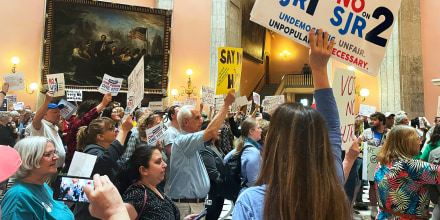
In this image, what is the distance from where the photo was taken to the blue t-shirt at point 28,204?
197cm

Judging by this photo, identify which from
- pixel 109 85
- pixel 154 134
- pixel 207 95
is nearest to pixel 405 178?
pixel 154 134

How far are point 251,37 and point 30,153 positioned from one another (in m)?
18.1

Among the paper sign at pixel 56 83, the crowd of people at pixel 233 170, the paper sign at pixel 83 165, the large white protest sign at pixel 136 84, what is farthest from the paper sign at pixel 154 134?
the paper sign at pixel 56 83

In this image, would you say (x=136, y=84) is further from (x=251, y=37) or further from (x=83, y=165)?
(x=251, y=37)

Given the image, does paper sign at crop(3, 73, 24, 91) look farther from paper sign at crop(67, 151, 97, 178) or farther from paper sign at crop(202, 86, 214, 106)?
Answer: paper sign at crop(67, 151, 97, 178)

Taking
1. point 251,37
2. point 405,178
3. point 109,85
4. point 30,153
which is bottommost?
Answer: point 405,178

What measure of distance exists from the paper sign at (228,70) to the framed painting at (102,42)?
29.5 ft

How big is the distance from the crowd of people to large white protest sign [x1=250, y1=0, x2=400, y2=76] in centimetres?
13

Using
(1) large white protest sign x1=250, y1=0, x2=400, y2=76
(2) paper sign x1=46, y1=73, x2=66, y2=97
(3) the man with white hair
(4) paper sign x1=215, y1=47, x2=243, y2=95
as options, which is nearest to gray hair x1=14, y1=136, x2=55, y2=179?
(3) the man with white hair

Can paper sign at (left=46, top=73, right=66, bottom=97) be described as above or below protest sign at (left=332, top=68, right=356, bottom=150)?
above

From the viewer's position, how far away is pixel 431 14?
12.6m

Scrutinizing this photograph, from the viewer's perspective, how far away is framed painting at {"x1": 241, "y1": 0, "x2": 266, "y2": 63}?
18016mm

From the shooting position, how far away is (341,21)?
1905 millimetres

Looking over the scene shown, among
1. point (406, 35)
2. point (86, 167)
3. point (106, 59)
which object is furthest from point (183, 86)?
point (86, 167)
